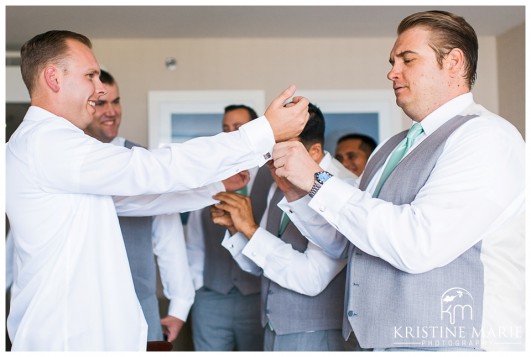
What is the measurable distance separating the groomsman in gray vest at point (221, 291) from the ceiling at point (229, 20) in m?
1.73

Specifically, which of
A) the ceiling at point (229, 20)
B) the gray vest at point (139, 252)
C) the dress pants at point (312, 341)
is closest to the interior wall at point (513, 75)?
the ceiling at point (229, 20)

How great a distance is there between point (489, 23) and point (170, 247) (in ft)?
11.1

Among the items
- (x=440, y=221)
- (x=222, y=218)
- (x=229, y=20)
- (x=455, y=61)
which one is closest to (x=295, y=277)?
(x=222, y=218)

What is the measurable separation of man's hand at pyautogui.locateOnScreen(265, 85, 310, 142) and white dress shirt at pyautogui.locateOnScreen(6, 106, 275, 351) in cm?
7

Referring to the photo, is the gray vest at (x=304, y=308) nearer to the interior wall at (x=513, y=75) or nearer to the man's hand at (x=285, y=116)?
the man's hand at (x=285, y=116)

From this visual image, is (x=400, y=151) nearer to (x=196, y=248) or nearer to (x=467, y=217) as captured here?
(x=467, y=217)

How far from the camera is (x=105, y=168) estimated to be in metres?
1.79

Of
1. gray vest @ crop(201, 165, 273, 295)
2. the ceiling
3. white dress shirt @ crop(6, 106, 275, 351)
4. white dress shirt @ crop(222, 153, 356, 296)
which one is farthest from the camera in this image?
the ceiling

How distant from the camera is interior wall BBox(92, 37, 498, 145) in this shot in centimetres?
556

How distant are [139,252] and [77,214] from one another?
1039 millimetres

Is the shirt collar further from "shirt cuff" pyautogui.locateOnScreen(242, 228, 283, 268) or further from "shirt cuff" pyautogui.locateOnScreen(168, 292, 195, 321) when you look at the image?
"shirt cuff" pyautogui.locateOnScreen(168, 292, 195, 321)

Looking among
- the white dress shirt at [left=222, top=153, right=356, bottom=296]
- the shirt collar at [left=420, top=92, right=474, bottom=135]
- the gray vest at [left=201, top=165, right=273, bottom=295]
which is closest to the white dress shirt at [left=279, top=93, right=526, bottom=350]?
the shirt collar at [left=420, top=92, right=474, bottom=135]

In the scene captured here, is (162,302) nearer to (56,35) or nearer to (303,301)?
(303,301)
